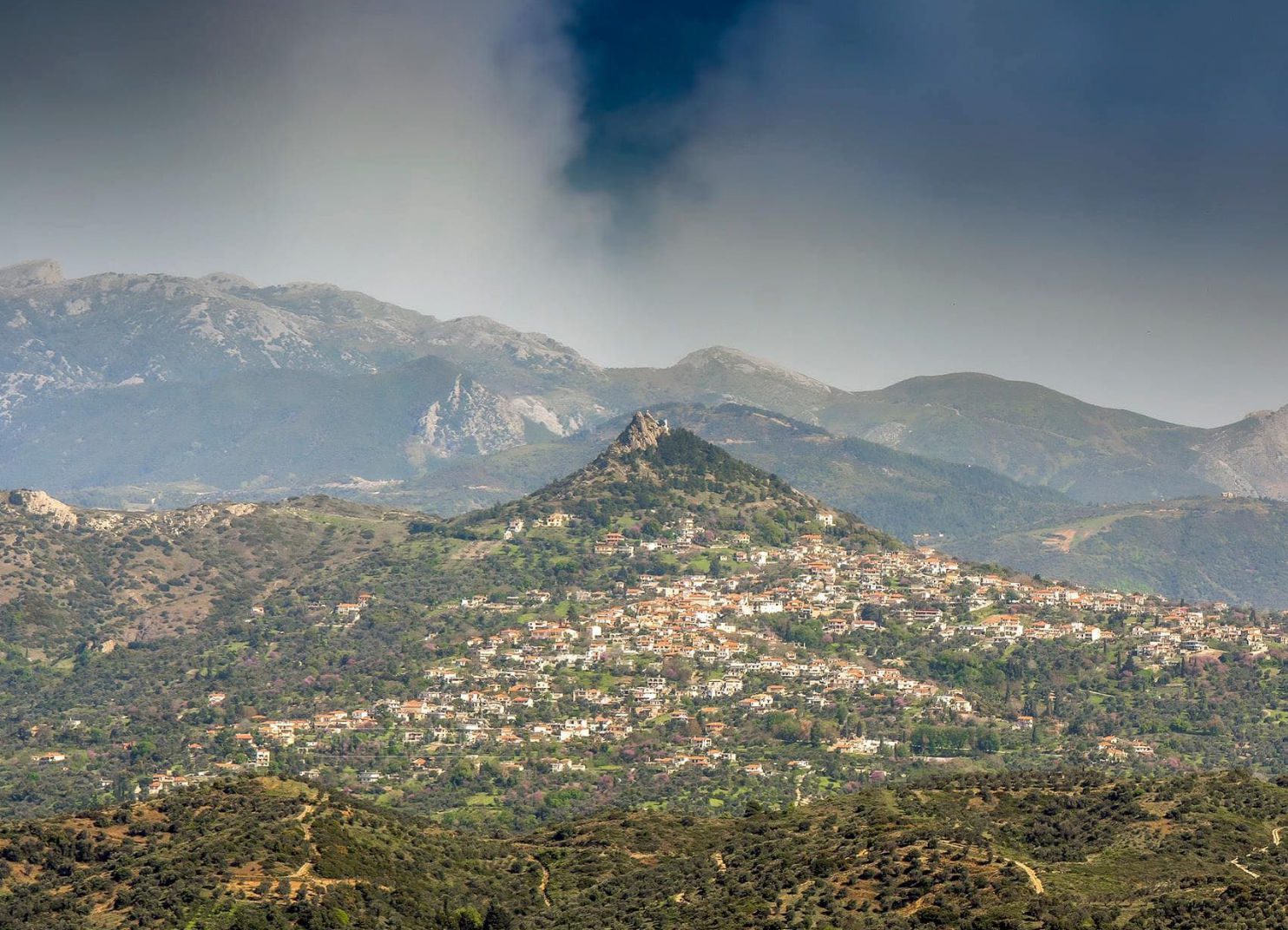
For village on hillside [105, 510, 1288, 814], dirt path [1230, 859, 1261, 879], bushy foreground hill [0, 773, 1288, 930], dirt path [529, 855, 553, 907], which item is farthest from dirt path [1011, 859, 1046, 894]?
village on hillside [105, 510, 1288, 814]

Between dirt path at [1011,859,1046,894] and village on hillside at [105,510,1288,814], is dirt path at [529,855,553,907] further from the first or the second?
village on hillside at [105,510,1288,814]

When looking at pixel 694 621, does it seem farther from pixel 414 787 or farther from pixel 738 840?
pixel 738 840

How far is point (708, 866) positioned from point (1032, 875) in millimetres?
18842

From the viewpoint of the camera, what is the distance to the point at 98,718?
17788cm

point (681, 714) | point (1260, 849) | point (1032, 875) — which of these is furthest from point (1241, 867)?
point (681, 714)

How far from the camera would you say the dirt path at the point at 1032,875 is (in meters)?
73.9

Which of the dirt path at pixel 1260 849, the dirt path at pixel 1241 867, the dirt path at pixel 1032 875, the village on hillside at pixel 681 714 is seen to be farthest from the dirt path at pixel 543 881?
the village on hillside at pixel 681 714

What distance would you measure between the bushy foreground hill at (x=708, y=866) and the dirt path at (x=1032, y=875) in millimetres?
195

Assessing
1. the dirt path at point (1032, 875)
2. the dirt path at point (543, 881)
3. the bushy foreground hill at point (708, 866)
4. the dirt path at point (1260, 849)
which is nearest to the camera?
the bushy foreground hill at point (708, 866)

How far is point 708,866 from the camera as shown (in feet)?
293

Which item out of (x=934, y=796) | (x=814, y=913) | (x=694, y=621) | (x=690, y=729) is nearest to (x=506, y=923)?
(x=814, y=913)

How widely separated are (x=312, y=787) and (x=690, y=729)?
70.4 meters

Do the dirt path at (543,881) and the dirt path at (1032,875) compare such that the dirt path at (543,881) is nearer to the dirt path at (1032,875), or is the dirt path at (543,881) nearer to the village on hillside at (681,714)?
the dirt path at (1032,875)

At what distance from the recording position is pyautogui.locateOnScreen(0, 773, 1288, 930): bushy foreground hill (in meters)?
73.6
